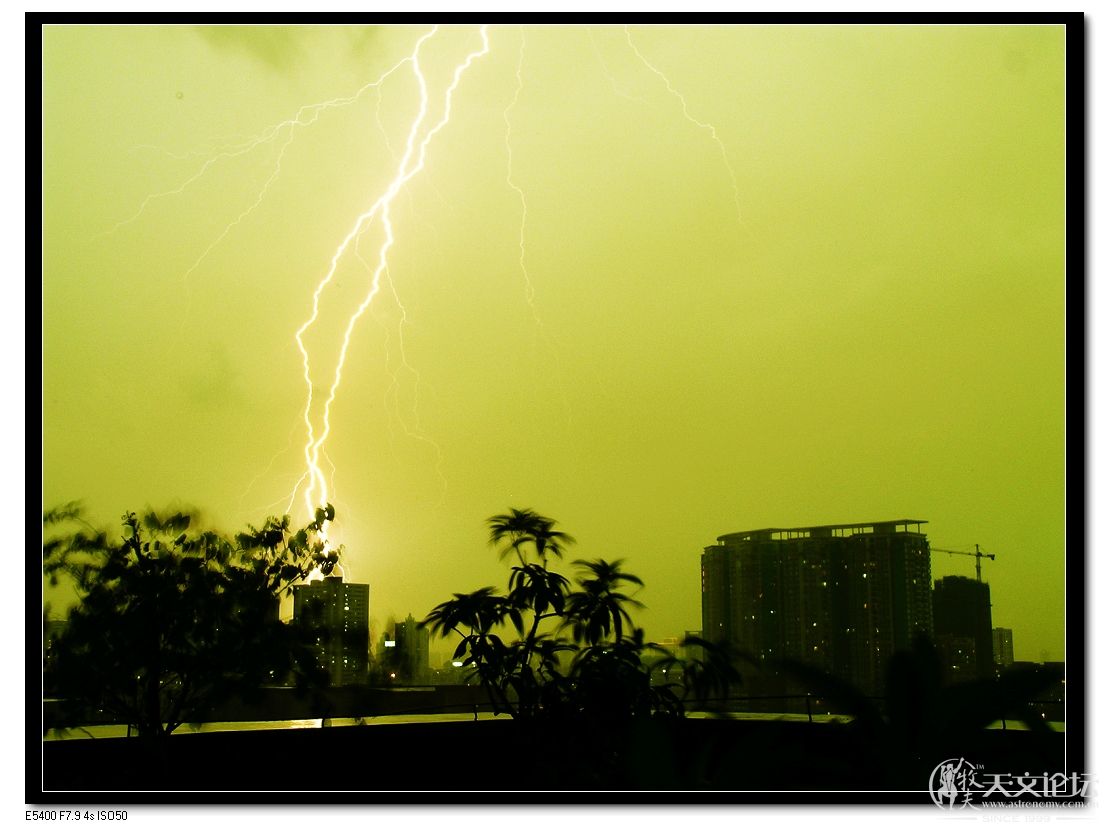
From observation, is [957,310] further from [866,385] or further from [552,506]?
[552,506]

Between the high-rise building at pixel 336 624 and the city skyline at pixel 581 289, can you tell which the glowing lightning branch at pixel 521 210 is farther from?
the high-rise building at pixel 336 624

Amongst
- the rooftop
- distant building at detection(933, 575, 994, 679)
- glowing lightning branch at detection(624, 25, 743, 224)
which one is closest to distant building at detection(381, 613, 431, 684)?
the rooftop

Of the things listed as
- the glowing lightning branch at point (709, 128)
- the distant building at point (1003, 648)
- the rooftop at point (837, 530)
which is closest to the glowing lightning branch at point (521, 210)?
the glowing lightning branch at point (709, 128)

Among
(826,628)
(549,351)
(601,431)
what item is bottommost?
→ (826,628)

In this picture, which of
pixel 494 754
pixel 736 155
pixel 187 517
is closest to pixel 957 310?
pixel 736 155

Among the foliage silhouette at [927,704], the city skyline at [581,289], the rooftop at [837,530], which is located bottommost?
the foliage silhouette at [927,704]

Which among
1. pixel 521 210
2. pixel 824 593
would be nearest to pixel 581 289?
pixel 521 210

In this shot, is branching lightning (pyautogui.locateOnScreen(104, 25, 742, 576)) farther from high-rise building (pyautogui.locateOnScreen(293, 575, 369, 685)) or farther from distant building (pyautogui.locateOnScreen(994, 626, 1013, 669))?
distant building (pyautogui.locateOnScreen(994, 626, 1013, 669))
